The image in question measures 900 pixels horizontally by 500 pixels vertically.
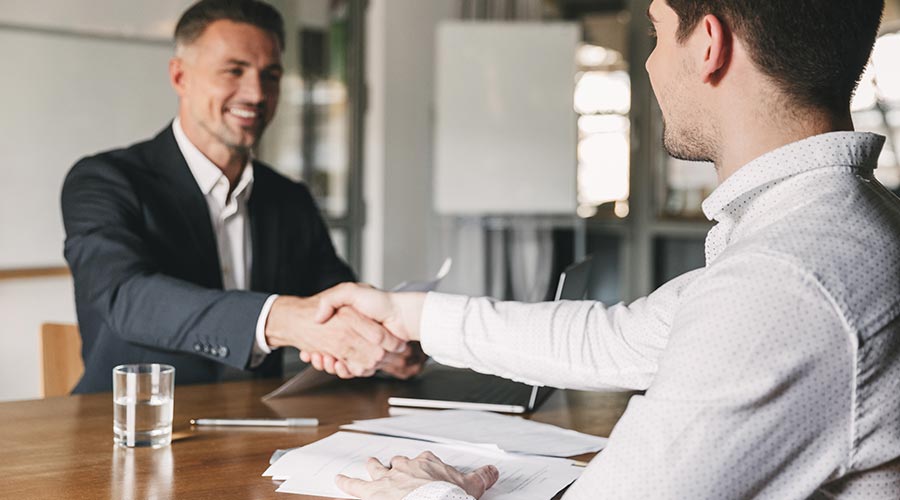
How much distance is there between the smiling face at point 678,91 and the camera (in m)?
1.28

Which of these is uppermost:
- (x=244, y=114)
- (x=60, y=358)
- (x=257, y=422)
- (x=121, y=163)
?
(x=244, y=114)

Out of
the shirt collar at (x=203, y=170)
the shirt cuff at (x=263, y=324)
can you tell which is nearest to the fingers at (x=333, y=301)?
the shirt cuff at (x=263, y=324)

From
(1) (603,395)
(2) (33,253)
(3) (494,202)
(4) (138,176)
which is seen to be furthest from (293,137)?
(1) (603,395)

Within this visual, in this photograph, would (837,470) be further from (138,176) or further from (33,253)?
(33,253)

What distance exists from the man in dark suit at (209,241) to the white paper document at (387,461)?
34cm

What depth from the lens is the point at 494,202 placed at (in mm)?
4762

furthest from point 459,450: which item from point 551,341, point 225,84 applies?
point 225,84

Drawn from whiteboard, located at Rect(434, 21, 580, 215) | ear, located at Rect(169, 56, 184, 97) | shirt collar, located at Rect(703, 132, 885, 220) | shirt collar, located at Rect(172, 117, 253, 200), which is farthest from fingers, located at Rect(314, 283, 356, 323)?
whiteboard, located at Rect(434, 21, 580, 215)

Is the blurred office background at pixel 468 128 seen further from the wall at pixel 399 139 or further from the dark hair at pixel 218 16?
the dark hair at pixel 218 16

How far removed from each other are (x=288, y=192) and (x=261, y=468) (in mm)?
1392

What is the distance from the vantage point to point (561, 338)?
157 cm

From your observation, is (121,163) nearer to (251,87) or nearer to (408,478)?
(251,87)

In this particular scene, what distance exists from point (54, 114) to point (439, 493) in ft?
9.83

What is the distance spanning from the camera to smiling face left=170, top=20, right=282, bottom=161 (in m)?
2.53
